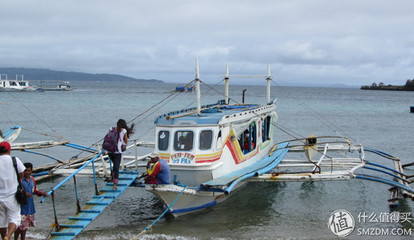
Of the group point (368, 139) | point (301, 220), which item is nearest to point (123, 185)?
point (301, 220)

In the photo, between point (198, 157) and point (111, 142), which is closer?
point (111, 142)

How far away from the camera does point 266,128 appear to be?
61.2 feet

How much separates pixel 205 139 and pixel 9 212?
652 cm

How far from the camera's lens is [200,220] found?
13.7 metres

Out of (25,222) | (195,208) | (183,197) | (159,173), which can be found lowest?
(195,208)

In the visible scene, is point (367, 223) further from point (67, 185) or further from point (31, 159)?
point (31, 159)

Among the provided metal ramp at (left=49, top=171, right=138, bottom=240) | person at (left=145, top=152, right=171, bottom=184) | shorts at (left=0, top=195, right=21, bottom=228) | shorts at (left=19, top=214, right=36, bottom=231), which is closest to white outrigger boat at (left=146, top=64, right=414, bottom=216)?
person at (left=145, top=152, right=171, bottom=184)

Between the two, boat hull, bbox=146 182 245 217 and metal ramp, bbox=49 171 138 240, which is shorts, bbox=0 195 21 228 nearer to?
metal ramp, bbox=49 171 138 240

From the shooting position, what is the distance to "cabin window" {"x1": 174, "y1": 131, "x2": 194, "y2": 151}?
13.3 metres

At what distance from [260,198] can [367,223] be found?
169 inches

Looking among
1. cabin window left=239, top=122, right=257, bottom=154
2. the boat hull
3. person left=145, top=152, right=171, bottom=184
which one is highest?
cabin window left=239, top=122, right=257, bottom=154

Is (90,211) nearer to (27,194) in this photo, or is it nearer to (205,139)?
(27,194)

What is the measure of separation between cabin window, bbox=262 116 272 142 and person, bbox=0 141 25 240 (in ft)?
38.5

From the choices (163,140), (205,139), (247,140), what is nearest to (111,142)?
(163,140)
